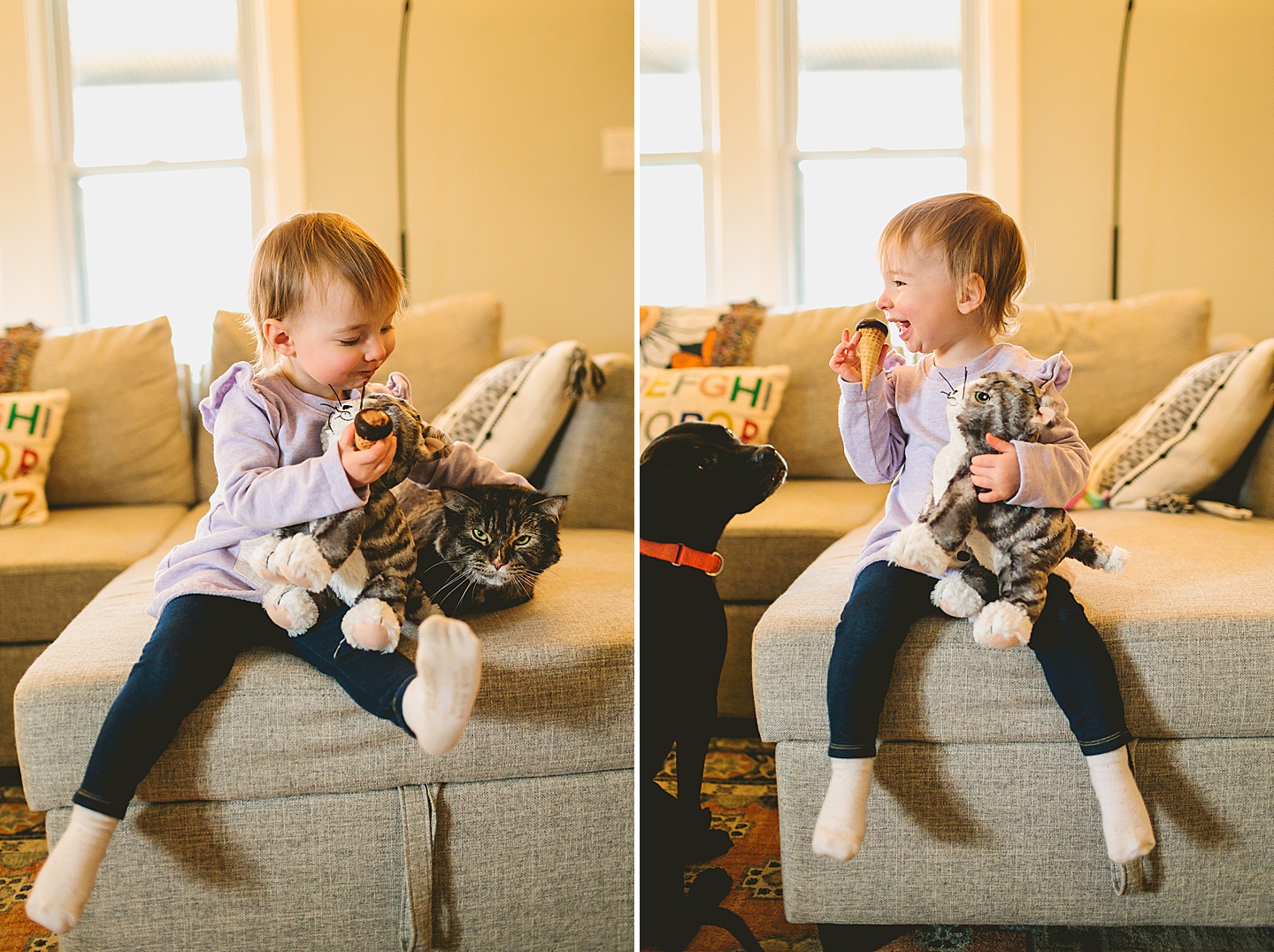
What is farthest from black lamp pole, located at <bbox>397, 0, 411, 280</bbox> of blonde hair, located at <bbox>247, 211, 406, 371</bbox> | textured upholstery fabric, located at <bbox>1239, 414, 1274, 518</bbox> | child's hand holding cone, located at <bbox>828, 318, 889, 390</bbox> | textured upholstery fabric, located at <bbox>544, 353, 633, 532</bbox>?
textured upholstery fabric, located at <bbox>1239, 414, 1274, 518</bbox>

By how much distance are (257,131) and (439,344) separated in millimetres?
377

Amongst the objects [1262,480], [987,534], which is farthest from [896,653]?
[1262,480]

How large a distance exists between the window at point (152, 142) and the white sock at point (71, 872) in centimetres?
67

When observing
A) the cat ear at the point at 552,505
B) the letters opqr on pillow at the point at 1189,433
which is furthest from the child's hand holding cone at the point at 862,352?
the letters opqr on pillow at the point at 1189,433

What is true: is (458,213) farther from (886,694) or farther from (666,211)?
(886,694)

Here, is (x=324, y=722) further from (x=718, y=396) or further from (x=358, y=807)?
(x=718, y=396)

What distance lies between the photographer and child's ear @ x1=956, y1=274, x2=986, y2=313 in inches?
33.4

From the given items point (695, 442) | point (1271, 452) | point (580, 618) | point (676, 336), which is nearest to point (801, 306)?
point (676, 336)

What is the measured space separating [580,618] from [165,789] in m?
0.42

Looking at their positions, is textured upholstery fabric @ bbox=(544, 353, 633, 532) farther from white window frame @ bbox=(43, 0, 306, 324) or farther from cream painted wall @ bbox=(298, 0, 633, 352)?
white window frame @ bbox=(43, 0, 306, 324)

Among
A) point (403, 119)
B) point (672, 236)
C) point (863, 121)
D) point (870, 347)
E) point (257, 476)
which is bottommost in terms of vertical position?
point (257, 476)

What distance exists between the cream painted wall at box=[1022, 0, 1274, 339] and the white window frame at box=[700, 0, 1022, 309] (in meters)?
0.03

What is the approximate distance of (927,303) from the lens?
33.6 inches

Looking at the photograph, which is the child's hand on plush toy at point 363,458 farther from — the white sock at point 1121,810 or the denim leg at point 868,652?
the white sock at point 1121,810
